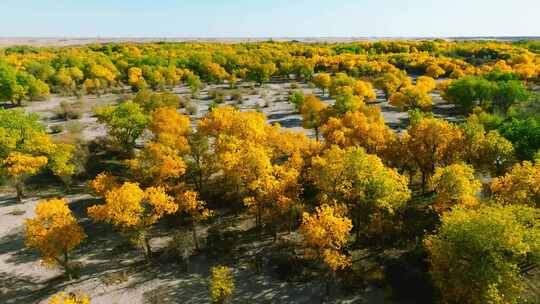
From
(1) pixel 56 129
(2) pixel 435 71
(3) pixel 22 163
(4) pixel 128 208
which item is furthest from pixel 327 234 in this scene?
(2) pixel 435 71

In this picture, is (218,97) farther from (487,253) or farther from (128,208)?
(487,253)

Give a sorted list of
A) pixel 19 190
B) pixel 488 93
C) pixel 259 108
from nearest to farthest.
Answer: pixel 19 190 → pixel 488 93 → pixel 259 108

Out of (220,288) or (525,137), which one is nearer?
(220,288)

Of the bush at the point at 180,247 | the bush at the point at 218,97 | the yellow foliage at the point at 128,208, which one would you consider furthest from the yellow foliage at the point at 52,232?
the bush at the point at 218,97

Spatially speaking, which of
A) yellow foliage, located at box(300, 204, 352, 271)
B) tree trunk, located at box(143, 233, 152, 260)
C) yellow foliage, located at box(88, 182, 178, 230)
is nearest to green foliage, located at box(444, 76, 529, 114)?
yellow foliage, located at box(300, 204, 352, 271)

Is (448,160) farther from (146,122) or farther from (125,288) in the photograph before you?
(146,122)

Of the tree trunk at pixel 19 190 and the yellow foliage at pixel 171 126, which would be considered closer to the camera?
the yellow foliage at pixel 171 126

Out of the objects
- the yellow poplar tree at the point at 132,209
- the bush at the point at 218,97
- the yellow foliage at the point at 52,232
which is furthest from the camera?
the bush at the point at 218,97

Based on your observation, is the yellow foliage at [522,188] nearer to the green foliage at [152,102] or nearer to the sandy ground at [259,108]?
the sandy ground at [259,108]

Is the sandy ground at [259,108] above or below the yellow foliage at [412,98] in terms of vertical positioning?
below

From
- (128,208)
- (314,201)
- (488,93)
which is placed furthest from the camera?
(488,93)

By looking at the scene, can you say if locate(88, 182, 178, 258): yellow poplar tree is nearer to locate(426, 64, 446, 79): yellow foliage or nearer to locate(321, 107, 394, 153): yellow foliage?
locate(321, 107, 394, 153): yellow foliage
